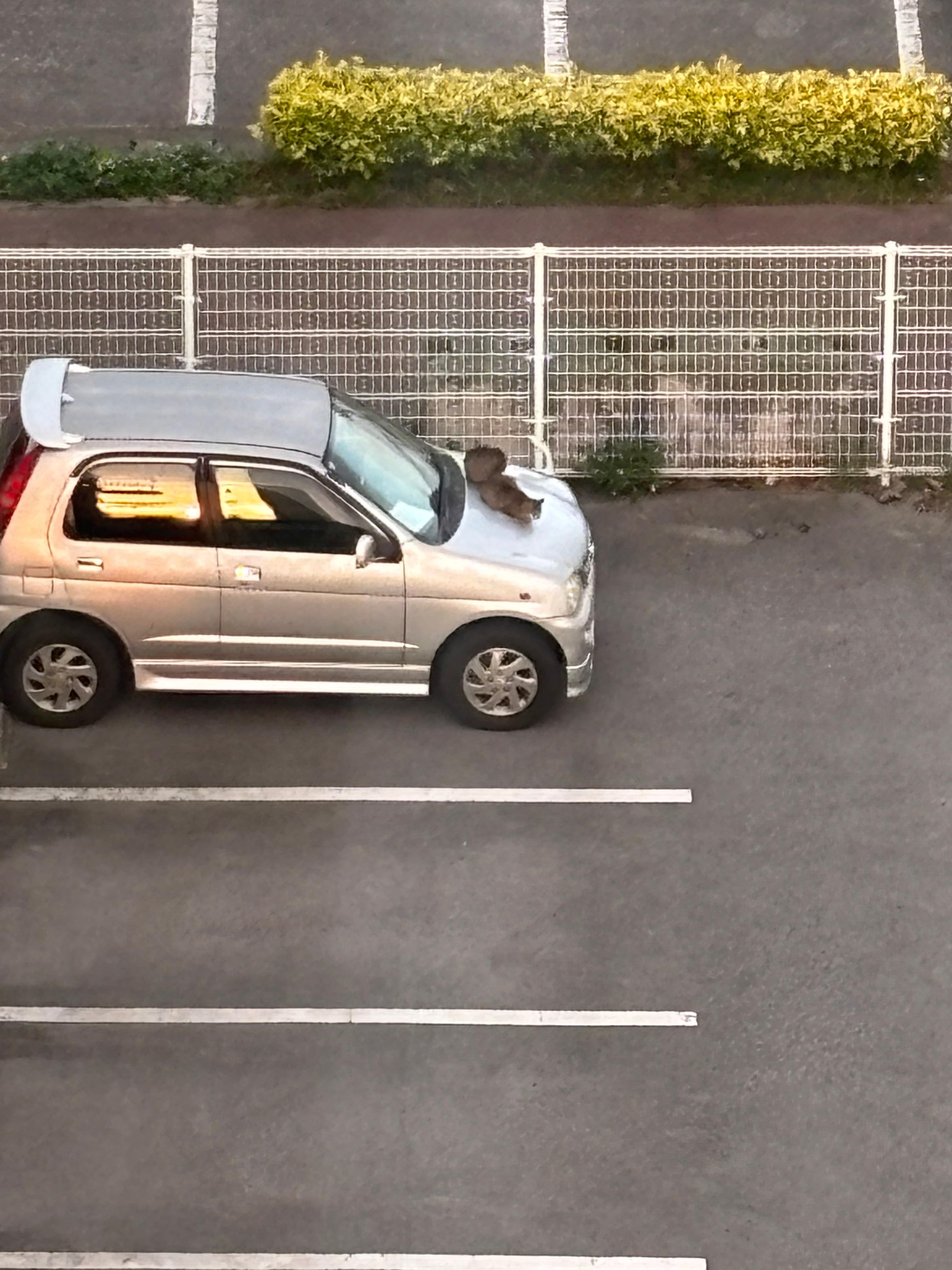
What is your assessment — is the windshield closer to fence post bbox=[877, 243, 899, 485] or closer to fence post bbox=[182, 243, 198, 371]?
fence post bbox=[182, 243, 198, 371]

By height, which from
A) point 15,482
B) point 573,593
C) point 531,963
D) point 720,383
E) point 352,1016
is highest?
point 720,383

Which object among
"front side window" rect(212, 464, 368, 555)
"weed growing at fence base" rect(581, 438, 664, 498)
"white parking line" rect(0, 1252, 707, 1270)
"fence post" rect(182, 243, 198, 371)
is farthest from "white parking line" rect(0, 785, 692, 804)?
"fence post" rect(182, 243, 198, 371)

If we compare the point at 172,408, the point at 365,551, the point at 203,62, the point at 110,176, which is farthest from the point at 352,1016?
the point at 203,62

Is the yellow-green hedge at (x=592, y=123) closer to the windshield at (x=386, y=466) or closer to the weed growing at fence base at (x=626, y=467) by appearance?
the weed growing at fence base at (x=626, y=467)

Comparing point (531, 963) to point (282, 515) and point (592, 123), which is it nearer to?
point (282, 515)

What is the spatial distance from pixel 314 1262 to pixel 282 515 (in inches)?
159

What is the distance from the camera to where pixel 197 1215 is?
735cm

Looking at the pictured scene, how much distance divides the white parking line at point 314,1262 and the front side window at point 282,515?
3.85 m

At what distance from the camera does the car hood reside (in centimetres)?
988

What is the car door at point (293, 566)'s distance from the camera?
967cm

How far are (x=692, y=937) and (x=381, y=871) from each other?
5.23ft

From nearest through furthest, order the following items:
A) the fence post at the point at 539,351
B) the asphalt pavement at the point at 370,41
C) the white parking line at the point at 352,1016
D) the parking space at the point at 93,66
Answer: the white parking line at the point at 352,1016, the fence post at the point at 539,351, the parking space at the point at 93,66, the asphalt pavement at the point at 370,41

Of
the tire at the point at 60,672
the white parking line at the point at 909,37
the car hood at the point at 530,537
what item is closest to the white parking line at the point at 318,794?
the tire at the point at 60,672

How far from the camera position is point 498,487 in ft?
34.0
